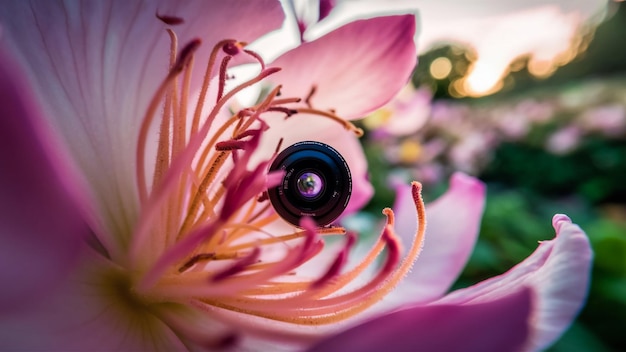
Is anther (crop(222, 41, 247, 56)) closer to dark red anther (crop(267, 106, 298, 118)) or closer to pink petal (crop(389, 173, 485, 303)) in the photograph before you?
dark red anther (crop(267, 106, 298, 118))

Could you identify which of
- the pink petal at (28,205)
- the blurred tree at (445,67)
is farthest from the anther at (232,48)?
the blurred tree at (445,67)

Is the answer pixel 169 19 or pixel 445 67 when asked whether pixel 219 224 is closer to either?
pixel 169 19

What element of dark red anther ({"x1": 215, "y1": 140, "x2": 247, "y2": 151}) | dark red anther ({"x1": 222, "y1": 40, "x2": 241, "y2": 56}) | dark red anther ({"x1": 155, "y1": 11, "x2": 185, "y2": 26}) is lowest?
dark red anther ({"x1": 215, "y1": 140, "x2": 247, "y2": 151})

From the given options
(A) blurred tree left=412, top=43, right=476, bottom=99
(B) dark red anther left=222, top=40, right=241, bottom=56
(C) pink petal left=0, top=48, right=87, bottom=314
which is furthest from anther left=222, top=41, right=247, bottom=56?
(A) blurred tree left=412, top=43, right=476, bottom=99

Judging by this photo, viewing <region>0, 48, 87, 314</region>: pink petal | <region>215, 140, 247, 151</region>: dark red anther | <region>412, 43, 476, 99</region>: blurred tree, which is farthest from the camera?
<region>412, 43, 476, 99</region>: blurred tree

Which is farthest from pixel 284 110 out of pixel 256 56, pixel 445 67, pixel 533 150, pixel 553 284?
pixel 445 67

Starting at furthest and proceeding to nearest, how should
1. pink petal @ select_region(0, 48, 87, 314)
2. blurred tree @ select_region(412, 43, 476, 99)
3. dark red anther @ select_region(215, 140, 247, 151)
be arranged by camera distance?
blurred tree @ select_region(412, 43, 476, 99) → dark red anther @ select_region(215, 140, 247, 151) → pink petal @ select_region(0, 48, 87, 314)

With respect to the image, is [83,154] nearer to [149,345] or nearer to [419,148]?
[149,345]
